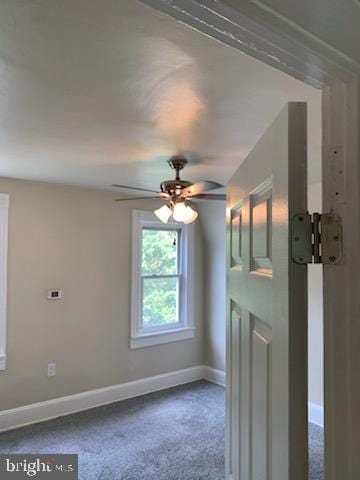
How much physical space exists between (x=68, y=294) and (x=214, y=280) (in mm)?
1897

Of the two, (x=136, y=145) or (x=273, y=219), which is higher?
(x=136, y=145)

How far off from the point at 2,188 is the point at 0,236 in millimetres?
449

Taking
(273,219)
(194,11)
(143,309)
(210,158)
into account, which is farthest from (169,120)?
(143,309)

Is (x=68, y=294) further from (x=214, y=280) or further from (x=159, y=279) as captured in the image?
(x=214, y=280)

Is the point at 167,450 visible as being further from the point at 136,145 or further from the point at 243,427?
the point at 136,145

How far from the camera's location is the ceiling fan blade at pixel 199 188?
2473 mm

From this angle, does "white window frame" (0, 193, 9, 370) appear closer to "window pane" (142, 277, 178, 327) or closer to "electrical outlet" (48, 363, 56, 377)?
"electrical outlet" (48, 363, 56, 377)

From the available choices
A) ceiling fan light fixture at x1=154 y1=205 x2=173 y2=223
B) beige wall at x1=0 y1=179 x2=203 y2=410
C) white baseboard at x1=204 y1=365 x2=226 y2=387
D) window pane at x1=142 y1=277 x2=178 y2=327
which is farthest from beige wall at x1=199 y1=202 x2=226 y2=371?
ceiling fan light fixture at x1=154 y1=205 x2=173 y2=223

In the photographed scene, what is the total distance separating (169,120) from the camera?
1.84m

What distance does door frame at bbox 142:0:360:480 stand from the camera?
584mm

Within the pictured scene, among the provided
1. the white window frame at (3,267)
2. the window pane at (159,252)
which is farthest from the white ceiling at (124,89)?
the window pane at (159,252)

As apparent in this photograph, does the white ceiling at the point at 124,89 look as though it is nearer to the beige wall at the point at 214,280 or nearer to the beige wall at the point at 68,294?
the beige wall at the point at 68,294

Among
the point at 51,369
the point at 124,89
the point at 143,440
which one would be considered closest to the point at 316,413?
the point at 143,440

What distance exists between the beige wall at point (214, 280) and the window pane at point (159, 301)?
1.49ft
